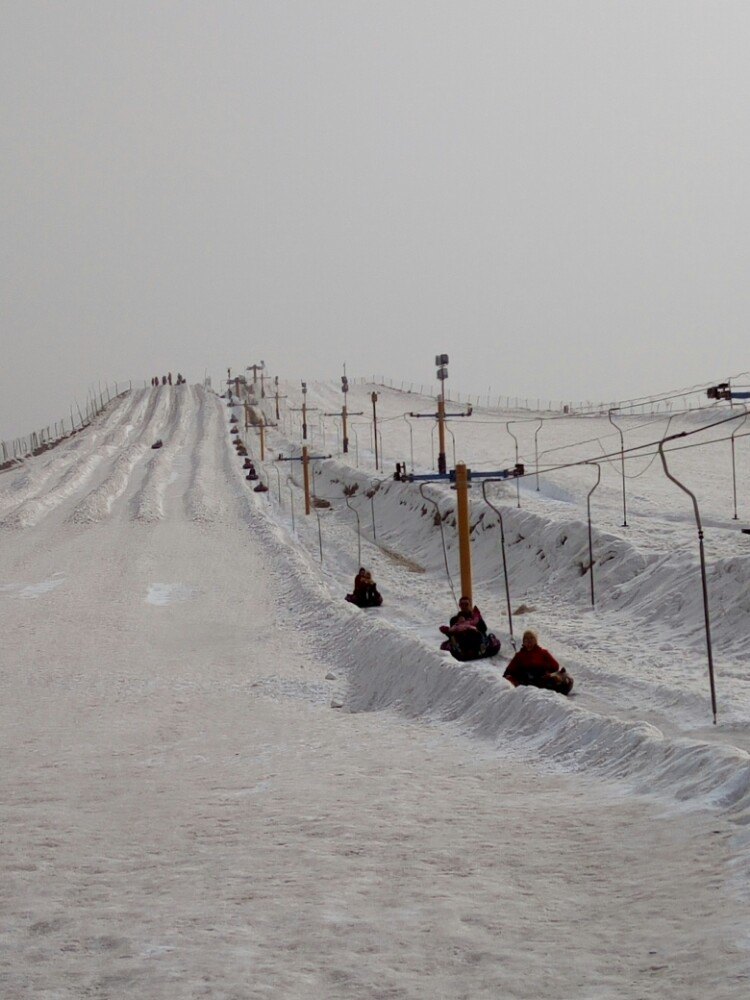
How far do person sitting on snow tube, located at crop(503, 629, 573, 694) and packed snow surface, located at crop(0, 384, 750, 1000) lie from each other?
59cm

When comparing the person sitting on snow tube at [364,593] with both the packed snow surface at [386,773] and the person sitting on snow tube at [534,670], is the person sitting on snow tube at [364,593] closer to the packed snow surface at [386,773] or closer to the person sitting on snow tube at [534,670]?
the packed snow surface at [386,773]

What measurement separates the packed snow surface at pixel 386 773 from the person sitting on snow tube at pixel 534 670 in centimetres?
59

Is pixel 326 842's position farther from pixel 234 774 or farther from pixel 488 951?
pixel 234 774

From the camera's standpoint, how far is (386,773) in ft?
41.3

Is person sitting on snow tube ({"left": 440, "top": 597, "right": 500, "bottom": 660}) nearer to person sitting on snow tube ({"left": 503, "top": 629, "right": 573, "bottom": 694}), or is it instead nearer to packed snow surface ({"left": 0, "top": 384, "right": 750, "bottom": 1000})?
Result: packed snow surface ({"left": 0, "top": 384, "right": 750, "bottom": 1000})

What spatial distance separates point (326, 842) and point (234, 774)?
3.65 metres

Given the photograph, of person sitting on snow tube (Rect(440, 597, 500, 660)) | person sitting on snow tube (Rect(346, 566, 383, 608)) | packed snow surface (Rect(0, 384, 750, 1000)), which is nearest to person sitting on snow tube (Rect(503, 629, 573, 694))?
packed snow surface (Rect(0, 384, 750, 1000))

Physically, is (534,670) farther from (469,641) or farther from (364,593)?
(364,593)

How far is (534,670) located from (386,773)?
5191 millimetres

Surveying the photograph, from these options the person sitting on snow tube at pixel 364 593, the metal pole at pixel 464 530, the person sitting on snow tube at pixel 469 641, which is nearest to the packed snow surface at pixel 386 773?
the person sitting on snow tube at pixel 469 641

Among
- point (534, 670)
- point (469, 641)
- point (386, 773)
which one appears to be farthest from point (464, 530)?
point (386, 773)

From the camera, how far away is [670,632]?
21906mm

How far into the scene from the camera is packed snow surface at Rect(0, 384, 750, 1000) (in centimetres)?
711

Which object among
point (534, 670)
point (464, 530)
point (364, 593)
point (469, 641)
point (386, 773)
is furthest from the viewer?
point (364, 593)
